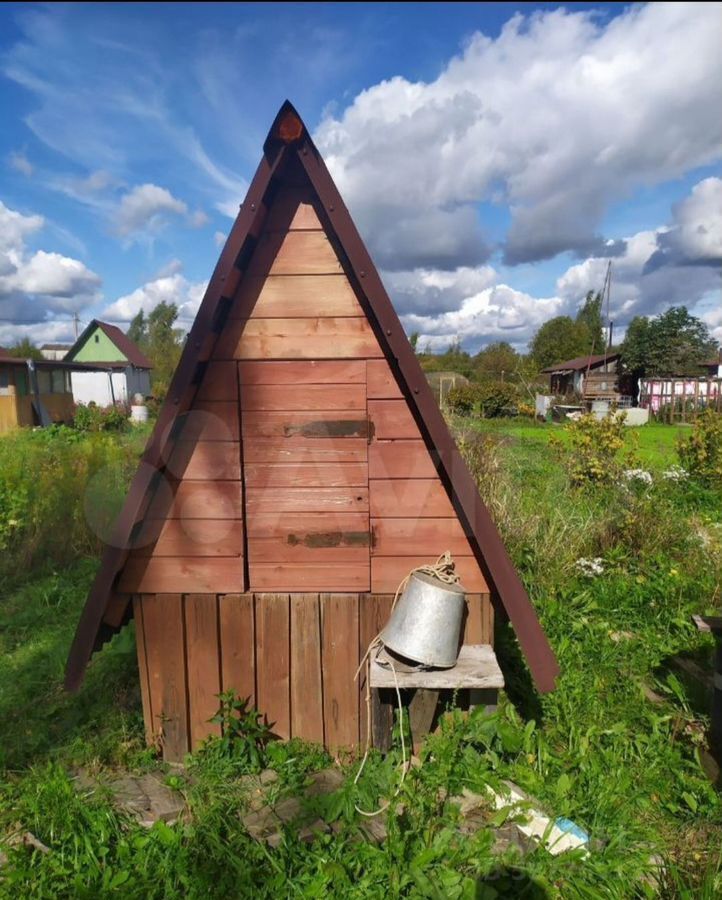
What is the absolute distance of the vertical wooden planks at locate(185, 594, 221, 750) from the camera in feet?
9.93

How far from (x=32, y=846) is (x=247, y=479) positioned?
6.49ft

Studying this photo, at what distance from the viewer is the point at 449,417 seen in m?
8.81

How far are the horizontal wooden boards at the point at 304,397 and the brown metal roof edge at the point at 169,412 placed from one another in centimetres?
32

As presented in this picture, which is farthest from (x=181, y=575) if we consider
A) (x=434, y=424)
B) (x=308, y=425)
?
(x=434, y=424)

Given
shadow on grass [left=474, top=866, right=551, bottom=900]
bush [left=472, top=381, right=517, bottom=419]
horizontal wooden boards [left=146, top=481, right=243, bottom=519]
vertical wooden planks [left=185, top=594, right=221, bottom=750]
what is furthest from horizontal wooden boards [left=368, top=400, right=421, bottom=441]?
bush [left=472, top=381, right=517, bottom=419]

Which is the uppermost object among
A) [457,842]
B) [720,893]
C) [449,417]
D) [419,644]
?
[449,417]

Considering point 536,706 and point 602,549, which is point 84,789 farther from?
point 602,549

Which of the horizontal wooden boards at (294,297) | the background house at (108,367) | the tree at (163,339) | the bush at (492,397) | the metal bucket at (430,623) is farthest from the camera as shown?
the tree at (163,339)

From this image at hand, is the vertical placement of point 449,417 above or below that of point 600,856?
above

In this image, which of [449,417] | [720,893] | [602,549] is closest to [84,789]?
[720,893]

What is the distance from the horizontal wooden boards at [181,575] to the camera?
2.98 m

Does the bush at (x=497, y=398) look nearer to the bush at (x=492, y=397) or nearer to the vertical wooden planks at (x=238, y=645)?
the bush at (x=492, y=397)

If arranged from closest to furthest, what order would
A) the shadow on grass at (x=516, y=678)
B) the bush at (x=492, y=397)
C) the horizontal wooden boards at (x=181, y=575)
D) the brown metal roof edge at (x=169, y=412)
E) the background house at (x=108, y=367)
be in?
the brown metal roof edge at (x=169, y=412), the horizontal wooden boards at (x=181, y=575), the shadow on grass at (x=516, y=678), the bush at (x=492, y=397), the background house at (x=108, y=367)

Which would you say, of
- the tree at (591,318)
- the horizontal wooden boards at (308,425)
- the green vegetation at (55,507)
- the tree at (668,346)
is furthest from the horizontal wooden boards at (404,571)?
the tree at (591,318)
